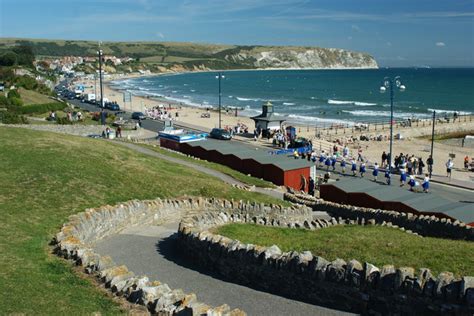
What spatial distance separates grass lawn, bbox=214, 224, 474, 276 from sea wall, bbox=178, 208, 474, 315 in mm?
1517

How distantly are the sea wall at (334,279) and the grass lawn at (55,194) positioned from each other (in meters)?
3.77

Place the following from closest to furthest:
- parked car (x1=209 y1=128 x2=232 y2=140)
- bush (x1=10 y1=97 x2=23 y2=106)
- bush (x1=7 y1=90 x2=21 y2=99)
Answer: parked car (x1=209 y1=128 x2=232 y2=140) < bush (x1=10 y1=97 x2=23 y2=106) < bush (x1=7 y1=90 x2=21 y2=99)

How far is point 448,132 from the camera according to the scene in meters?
72.6

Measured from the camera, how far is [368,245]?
1391cm

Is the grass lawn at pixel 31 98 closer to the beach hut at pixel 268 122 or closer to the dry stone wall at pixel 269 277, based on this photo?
the beach hut at pixel 268 122

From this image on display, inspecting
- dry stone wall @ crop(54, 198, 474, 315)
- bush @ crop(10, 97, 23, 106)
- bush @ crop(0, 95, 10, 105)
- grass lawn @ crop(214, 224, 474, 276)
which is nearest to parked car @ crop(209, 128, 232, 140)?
bush @ crop(10, 97, 23, 106)

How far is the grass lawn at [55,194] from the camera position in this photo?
32.4 ft

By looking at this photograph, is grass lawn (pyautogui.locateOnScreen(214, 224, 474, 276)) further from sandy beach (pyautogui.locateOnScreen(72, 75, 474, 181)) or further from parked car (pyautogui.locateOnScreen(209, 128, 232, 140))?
→ parked car (pyautogui.locateOnScreen(209, 128, 232, 140))

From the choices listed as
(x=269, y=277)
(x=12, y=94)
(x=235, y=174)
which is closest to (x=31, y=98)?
(x=12, y=94)

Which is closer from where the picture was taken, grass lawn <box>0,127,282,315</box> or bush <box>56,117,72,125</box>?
grass lawn <box>0,127,282,315</box>

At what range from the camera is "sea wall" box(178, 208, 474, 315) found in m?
9.27

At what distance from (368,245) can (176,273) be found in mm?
5310

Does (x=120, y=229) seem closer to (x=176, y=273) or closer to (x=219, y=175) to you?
(x=176, y=273)

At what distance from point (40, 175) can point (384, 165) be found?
3044 cm
